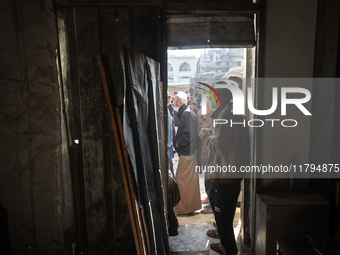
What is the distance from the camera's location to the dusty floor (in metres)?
3.40

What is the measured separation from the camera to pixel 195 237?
12.2 feet

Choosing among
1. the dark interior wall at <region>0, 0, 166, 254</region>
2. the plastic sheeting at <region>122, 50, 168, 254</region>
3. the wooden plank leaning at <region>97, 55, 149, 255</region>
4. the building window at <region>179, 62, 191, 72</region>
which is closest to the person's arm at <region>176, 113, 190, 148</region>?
the dark interior wall at <region>0, 0, 166, 254</region>

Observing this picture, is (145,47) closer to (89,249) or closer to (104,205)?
(104,205)

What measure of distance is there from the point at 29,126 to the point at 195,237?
261 cm

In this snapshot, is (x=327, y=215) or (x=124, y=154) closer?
(x=124, y=154)

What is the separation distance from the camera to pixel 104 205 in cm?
302

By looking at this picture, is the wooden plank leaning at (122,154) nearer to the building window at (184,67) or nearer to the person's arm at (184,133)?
the person's arm at (184,133)

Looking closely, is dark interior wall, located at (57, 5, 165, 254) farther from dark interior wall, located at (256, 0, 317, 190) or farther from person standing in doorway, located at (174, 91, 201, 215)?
person standing in doorway, located at (174, 91, 201, 215)

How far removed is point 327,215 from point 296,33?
1991 mm

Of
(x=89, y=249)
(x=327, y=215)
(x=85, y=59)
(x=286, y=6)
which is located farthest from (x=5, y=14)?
(x=327, y=215)

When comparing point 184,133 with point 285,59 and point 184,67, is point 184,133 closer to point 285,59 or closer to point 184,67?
point 285,59

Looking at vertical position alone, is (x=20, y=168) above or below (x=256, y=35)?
below

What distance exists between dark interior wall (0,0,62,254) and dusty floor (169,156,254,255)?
1524mm

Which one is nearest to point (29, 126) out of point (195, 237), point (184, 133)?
point (184, 133)
